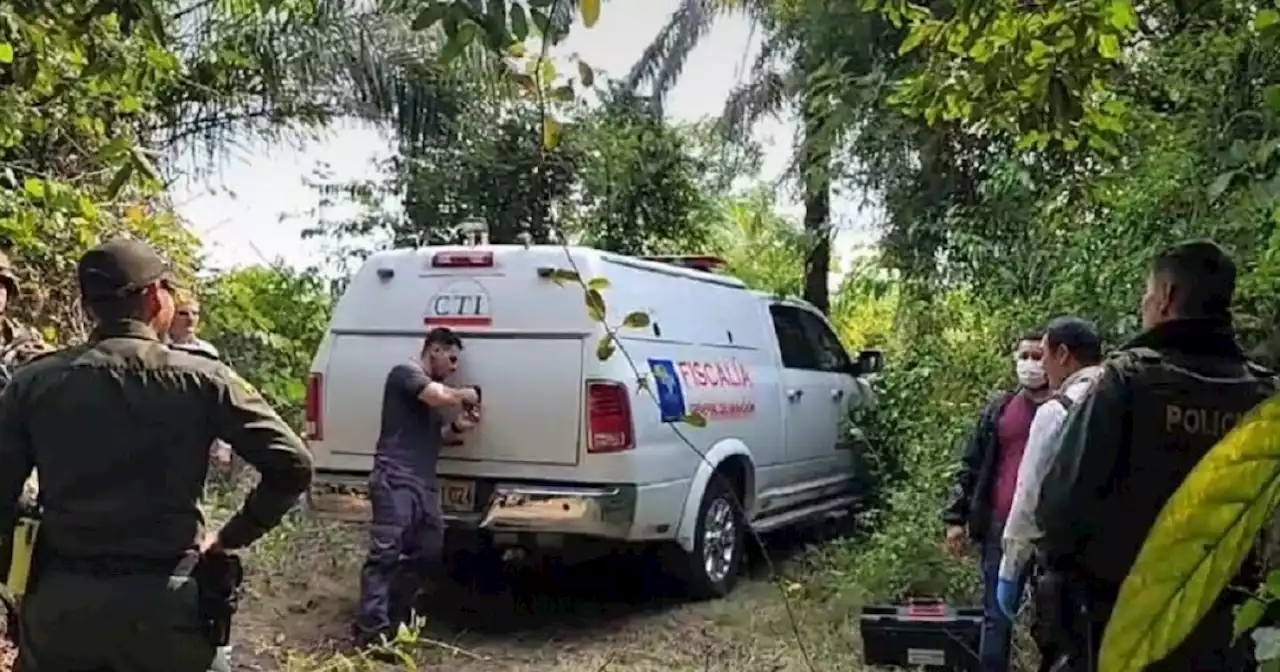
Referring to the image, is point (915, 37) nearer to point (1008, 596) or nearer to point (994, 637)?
point (1008, 596)

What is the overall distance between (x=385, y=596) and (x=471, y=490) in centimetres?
73

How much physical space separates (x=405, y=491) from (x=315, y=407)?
1.05m

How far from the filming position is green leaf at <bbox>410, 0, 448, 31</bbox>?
2.25 meters

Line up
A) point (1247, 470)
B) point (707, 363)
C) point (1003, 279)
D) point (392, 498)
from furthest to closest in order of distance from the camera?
1. point (1003, 279)
2. point (707, 363)
3. point (392, 498)
4. point (1247, 470)

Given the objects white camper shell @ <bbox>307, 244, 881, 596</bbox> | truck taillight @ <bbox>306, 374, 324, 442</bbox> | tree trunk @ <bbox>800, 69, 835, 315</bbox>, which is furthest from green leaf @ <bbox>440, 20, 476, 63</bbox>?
tree trunk @ <bbox>800, 69, 835, 315</bbox>

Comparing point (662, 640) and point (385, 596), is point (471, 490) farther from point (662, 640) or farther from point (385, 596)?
point (662, 640)

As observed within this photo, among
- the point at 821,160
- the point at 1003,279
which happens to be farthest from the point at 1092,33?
the point at 821,160

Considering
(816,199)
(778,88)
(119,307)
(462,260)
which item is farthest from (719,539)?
(778,88)

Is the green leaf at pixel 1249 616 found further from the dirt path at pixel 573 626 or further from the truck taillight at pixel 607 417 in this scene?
the truck taillight at pixel 607 417

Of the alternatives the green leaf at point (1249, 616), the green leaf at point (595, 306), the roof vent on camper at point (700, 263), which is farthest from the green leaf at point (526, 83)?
the roof vent on camper at point (700, 263)

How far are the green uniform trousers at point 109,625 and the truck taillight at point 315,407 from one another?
4.18 metres

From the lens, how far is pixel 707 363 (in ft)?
24.3

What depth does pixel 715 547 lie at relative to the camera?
24.3 feet

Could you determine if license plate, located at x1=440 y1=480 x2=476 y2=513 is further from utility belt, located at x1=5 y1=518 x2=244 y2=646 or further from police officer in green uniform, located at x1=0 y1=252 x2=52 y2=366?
utility belt, located at x1=5 y1=518 x2=244 y2=646
